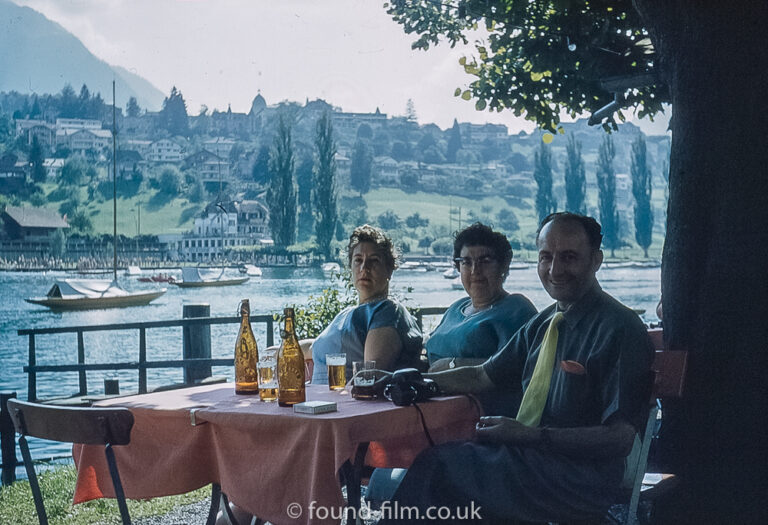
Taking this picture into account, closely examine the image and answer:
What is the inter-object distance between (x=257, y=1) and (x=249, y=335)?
6054 cm

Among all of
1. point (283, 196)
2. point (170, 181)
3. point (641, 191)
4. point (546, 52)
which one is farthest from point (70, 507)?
point (170, 181)

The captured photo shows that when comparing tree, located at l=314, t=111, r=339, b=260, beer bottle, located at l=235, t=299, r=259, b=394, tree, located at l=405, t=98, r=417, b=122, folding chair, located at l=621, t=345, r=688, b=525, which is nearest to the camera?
folding chair, located at l=621, t=345, r=688, b=525

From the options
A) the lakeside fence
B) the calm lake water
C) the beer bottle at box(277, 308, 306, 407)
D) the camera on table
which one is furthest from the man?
the calm lake water

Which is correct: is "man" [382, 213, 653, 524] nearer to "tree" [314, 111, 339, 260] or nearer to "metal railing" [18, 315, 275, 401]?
"metal railing" [18, 315, 275, 401]

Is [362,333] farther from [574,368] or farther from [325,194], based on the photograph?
[325,194]

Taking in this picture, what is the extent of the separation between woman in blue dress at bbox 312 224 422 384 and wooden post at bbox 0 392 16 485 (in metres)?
2.56

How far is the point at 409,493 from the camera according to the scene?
2207 mm

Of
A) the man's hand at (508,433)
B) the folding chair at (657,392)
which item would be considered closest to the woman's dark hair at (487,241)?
the folding chair at (657,392)

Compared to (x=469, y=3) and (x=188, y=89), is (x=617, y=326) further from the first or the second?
(x=188, y=89)

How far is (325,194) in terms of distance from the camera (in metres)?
58.7

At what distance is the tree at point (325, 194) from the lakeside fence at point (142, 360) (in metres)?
49.8

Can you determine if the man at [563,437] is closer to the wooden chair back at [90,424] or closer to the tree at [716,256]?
the tree at [716,256]

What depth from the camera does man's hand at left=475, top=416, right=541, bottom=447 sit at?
88.0 inches

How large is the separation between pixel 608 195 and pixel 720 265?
62616mm
